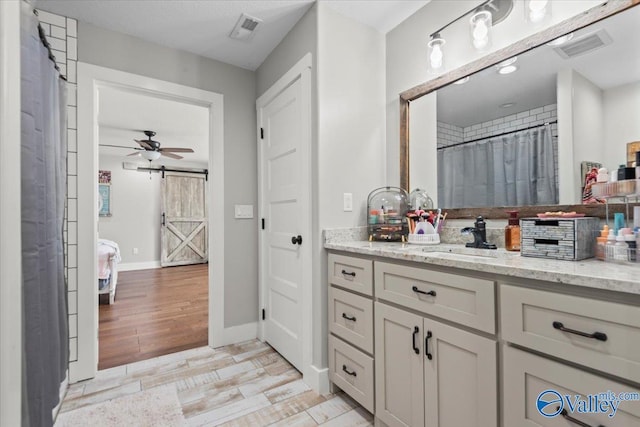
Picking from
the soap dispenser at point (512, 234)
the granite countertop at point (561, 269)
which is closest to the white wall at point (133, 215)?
the granite countertop at point (561, 269)

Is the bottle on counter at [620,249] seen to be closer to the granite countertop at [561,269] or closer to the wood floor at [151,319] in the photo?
the granite countertop at [561,269]

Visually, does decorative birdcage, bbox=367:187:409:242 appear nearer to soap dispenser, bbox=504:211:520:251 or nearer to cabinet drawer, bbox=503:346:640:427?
soap dispenser, bbox=504:211:520:251

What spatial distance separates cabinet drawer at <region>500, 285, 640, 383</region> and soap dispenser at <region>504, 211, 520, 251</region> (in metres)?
0.52

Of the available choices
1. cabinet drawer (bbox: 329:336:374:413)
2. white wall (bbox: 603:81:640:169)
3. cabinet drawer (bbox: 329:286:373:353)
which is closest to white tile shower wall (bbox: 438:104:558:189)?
white wall (bbox: 603:81:640:169)

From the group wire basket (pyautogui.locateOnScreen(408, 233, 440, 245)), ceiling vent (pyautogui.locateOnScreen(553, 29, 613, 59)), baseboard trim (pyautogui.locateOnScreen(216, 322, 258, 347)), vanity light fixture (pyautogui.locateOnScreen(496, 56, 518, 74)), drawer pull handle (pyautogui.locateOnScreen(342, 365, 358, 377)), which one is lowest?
baseboard trim (pyautogui.locateOnScreen(216, 322, 258, 347))

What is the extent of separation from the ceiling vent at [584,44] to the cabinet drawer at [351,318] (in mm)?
1443

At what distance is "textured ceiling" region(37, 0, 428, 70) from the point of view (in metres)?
1.85

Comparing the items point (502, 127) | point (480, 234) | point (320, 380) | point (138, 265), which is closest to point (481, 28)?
point (502, 127)

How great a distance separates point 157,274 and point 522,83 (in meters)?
5.98

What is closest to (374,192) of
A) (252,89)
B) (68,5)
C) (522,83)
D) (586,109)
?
(522,83)

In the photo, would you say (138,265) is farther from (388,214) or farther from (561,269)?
(561,269)

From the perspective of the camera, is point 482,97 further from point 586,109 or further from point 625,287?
point 625,287

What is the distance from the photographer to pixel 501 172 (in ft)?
5.11

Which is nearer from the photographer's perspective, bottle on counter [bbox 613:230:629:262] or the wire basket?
bottle on counter [bbox 613:230:629:262]
